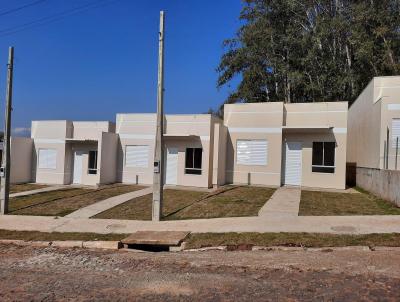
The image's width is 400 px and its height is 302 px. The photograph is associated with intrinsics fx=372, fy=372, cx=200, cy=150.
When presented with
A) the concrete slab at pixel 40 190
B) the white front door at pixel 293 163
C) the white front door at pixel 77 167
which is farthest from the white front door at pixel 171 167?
the white front door at pixel 293 163

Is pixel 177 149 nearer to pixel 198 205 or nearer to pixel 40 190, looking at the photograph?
pixel 198 205

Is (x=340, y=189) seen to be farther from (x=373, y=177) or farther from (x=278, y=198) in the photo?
(x=278, y=198)

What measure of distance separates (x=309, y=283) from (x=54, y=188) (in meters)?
18.8

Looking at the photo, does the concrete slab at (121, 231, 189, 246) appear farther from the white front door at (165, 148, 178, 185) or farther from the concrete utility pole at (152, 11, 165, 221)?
the white front door at (165, 148, 178, 185)

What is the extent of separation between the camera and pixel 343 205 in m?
14.3

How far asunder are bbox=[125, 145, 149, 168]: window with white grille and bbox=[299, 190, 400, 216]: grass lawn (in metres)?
9.74

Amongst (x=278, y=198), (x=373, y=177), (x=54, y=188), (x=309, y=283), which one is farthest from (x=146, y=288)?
(x=54, y=188)

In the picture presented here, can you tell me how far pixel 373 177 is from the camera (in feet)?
56.9

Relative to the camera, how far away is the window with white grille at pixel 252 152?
21.1 metres

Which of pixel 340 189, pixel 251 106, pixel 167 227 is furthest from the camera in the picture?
pixel 251 106

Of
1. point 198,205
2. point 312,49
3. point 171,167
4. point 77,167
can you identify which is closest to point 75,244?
point 198,205

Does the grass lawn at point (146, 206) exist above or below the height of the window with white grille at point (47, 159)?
below

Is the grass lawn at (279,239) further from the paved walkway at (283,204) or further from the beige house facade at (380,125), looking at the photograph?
the beige house facade at (380,125)

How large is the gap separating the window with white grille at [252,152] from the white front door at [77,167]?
10174mm
